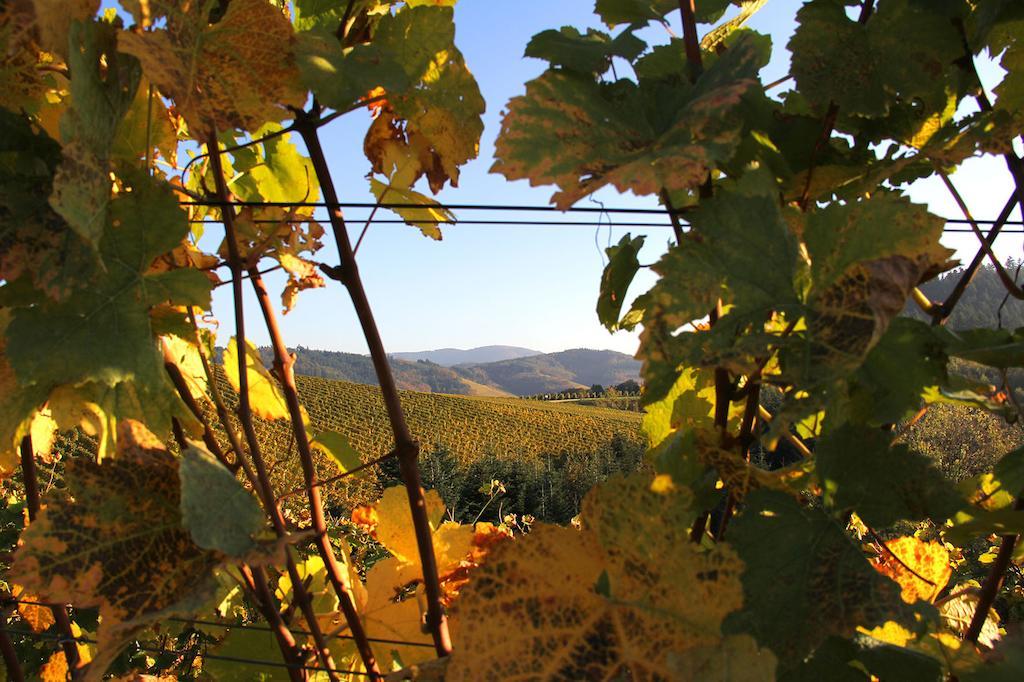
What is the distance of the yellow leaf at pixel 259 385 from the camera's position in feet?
3.47

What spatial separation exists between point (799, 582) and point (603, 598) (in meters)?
0.16

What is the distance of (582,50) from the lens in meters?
0.61

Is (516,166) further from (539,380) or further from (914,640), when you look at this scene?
(539,380)

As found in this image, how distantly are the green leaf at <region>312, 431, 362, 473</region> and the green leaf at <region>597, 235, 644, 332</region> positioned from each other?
436 mm

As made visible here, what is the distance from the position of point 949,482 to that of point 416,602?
661mm

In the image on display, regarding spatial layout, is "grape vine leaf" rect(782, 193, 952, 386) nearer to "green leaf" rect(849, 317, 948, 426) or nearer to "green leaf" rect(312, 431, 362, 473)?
"green leaf" rect(849, 317, 948, 426)

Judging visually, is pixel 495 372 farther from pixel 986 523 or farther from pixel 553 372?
pixel 986 523

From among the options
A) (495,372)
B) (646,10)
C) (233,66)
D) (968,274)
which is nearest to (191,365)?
(233,66)

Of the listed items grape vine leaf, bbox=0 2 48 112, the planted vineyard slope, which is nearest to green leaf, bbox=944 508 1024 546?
grape vine leaf, bbox=0 2 48 112

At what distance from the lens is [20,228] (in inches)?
25.6

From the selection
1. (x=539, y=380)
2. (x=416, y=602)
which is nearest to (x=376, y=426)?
(x=416, y=602)

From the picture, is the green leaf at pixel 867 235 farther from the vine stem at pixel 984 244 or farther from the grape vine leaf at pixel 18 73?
the grape vine leaf at pixel 18 73

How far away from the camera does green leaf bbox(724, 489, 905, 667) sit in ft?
1.70

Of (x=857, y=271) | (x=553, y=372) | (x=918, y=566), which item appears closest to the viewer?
(x=857, y=271)
